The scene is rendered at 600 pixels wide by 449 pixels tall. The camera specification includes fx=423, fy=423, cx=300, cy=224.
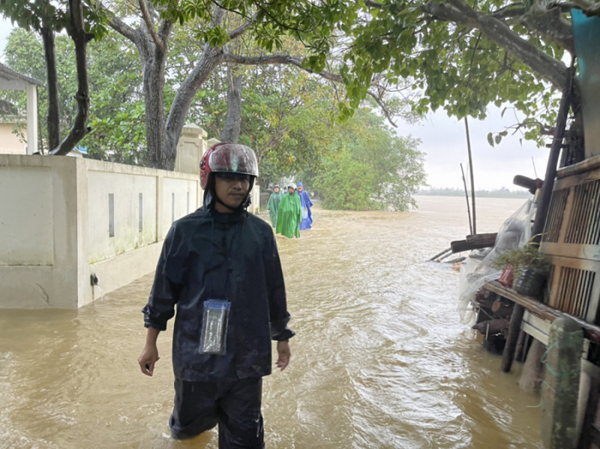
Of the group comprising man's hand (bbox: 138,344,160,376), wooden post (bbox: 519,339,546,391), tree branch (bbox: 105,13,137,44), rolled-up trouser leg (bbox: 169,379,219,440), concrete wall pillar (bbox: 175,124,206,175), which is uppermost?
tree branch (bbox: 105,13,137,44)

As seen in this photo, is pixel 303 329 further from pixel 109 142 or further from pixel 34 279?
pixel 109 142

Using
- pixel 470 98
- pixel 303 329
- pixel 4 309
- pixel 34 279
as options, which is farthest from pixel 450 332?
pixel 4 309

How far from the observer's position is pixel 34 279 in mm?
5031

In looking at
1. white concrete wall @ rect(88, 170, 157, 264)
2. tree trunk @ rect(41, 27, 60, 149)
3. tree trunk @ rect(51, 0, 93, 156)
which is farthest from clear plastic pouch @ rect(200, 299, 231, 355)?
tree trunk @ rect(41, 27, 60, 149)

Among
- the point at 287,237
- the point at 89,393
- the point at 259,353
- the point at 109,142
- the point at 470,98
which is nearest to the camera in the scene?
the point at 259,353

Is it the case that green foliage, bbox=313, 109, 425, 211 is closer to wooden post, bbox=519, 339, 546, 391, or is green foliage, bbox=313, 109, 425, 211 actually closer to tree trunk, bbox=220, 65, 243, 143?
tree trunk, bbox=220, 65, 243, 143

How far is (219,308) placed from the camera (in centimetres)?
195

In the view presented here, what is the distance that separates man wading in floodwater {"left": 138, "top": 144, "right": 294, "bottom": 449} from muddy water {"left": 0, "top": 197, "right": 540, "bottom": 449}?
831 millimetres

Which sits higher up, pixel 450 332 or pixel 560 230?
pixel 560 230

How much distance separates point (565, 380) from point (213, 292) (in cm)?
202

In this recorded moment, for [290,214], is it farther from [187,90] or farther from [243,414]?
[243,414]

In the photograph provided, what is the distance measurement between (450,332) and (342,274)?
11.4 ft

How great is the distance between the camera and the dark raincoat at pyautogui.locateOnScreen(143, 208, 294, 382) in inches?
78.5

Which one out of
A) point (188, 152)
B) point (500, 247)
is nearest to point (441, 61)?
point (500, 247)
